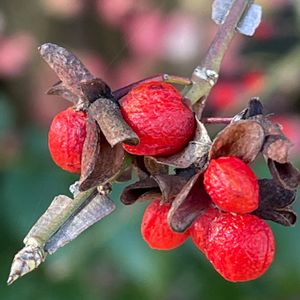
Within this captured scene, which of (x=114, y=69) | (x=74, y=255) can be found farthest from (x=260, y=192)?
(x=114, y=69)

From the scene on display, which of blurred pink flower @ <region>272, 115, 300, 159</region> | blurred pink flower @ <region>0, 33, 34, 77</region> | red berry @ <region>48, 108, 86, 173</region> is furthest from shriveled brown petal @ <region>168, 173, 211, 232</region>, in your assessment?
blurred pink flower @ <region>0, 33, 34, 77</region>

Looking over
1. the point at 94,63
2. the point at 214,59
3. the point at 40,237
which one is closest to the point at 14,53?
the point at 94,63

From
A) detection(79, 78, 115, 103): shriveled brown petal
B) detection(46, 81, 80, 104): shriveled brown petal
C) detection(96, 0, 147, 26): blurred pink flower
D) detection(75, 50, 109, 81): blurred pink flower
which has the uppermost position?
detection(79, 78, 115, 103): shriveled brown petal

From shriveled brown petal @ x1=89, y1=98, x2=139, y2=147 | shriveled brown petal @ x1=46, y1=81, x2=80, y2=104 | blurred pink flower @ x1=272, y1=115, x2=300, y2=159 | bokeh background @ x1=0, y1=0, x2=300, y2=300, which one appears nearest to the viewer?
shriveled brown petal @ x1=89, y1=98, x2=139, y2=147

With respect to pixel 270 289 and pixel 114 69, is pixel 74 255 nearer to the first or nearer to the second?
pixel 270 289

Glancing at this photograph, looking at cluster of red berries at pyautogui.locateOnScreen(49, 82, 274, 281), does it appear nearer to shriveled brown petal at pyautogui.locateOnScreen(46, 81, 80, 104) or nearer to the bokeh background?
shriveled brown petal at pyautogui.locateOnScreen(46, 81, 80, 104)

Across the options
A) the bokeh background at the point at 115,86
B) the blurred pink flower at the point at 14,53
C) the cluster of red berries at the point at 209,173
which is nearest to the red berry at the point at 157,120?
the cluster of red berries at the point at 209,173

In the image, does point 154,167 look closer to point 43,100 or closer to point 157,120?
point 157,120

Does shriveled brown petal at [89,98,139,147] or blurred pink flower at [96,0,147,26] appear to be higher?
shriveled brown petal at [89,98,139,147]
